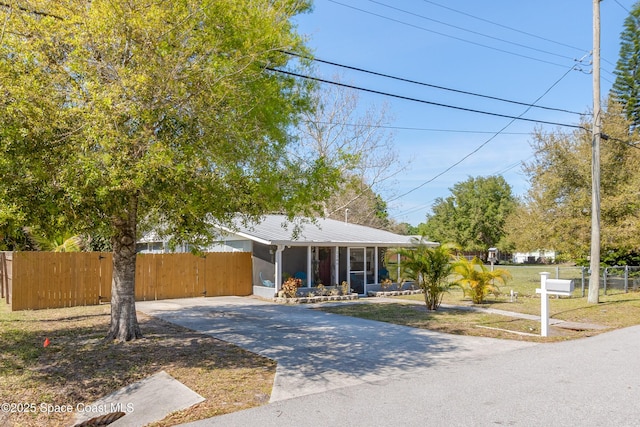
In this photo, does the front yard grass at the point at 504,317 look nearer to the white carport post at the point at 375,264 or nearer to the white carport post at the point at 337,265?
the white carport post at the point at 375,264

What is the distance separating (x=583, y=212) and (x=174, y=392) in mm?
22218

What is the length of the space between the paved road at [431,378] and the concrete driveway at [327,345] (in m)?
0.02

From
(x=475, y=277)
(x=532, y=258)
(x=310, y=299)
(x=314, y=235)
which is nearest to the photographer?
(x=475, y=277)

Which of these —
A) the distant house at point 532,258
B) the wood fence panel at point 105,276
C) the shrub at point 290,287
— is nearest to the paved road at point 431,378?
the shrub at point 290,287

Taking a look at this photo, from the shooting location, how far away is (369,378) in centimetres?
682

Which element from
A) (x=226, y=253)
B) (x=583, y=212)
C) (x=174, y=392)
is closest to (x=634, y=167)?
(x=583, y=212)

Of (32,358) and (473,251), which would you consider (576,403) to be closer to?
(32,358)

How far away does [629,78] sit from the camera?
2583 cm

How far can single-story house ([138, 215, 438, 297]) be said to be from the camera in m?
17.5

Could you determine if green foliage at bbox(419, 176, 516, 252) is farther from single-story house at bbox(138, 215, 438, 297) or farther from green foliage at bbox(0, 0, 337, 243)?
green foliage at bbox(0, 0, 337, 243)

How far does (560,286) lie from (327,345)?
5.26 m

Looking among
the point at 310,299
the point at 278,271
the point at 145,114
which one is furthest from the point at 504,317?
the point at 145,114

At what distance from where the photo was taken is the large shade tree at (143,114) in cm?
602

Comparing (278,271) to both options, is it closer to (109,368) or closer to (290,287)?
(290,287)
